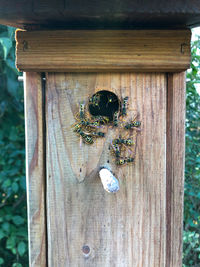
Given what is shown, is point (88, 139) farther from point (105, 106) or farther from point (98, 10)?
point (98, 10)

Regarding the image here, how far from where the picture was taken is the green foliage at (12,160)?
2.46m

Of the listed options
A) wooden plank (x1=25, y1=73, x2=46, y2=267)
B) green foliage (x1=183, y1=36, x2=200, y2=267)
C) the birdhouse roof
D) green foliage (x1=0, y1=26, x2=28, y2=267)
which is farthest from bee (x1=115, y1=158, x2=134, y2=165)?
green foliage (x1=0, y1=26, x2=28, y2=267)

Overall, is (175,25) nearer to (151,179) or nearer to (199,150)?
(151,179)

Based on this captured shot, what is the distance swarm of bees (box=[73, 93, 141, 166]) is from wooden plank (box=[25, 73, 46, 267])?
18 centimetres

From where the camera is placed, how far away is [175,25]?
1291 mm

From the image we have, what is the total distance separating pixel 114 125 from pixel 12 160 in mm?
1457

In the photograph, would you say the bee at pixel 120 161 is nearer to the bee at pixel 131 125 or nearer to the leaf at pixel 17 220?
the bee at pixel 131 125

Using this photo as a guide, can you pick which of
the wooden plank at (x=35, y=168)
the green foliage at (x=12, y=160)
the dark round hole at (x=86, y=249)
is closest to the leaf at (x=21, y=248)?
the green foliage at (x=12, y=160)

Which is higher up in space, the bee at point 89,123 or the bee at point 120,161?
the bee at point 89,123

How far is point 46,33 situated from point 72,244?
94 cm

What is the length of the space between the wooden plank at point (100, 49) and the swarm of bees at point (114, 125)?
6.8 inches

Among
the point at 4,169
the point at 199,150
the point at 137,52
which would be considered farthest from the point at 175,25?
the point at 4,169

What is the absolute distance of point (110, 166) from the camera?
1357 millimetres

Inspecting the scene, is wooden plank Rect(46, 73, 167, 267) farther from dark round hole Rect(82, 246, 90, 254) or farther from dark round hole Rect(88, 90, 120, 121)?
dark round hole Rect(88, 90, 120, 121)
